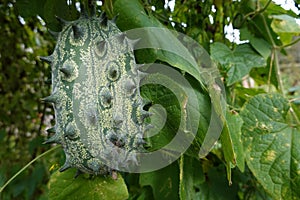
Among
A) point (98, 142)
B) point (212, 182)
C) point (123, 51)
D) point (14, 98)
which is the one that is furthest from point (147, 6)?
point (14, 98)

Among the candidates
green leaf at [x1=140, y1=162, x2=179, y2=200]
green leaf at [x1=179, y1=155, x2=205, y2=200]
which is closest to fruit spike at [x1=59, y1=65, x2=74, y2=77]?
green leaf at [x1=179, y1=155, x2=205, y2=200]

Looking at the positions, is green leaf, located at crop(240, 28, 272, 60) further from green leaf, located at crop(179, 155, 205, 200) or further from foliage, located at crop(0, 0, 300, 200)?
green leaf, located at crop(179, 155, 205, 200)

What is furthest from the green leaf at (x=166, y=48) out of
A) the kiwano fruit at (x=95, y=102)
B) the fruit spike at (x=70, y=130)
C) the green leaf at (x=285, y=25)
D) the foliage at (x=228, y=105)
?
the green leaf at (x=285, y=25)

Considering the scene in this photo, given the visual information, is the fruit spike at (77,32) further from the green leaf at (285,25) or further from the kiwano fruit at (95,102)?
the green leaf at (285,25)

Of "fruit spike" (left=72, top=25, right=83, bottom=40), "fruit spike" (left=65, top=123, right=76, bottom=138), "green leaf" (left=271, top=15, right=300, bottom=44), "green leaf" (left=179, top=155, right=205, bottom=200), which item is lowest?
"green leaf" (left=179, top=155, right=205, bottom=200)

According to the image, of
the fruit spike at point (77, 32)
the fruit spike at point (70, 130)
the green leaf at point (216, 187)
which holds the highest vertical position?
the fruit spike at point (77, 32)

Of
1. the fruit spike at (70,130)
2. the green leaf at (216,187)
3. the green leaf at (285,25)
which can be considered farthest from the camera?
the green leaf at (285,25)

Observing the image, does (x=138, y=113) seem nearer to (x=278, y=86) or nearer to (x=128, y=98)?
(x=128, y=98)
